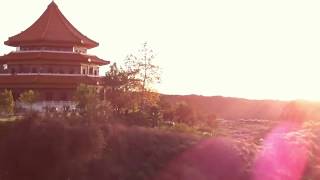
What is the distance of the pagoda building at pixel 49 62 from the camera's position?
55.2m

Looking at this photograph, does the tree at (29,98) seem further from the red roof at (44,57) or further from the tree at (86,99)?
the red roof at (44,57)

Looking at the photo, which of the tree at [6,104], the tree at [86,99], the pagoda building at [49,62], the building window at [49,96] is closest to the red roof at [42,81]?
the pagoda building at [49,62]

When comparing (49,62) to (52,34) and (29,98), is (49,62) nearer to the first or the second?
(52,34)

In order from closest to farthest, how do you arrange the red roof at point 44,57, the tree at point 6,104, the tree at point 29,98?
the tree at point 6,104 → the tree at point 29,98 → the red roof at point 44,57

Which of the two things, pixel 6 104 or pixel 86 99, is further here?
pixel 6 104

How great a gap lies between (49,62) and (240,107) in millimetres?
60222

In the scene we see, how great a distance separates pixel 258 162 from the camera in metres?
46.0

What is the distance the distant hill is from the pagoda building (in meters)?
44.8

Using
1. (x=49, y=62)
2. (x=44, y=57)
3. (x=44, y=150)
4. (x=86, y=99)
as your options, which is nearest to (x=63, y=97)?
(x=49, y=62)

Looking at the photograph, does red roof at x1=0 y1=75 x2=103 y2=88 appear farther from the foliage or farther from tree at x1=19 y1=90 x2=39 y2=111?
the foliage

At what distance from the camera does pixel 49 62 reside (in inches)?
2218

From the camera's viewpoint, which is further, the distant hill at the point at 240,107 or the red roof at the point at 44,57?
the distant hill at the point at 240,107

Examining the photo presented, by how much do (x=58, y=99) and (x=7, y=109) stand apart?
355 inches

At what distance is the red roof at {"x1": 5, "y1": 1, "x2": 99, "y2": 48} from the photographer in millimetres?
57250
